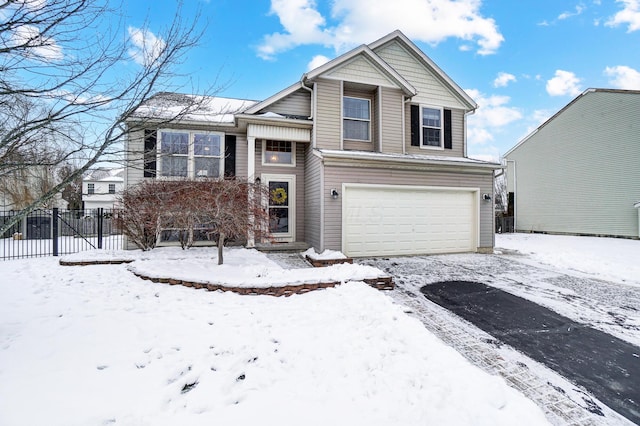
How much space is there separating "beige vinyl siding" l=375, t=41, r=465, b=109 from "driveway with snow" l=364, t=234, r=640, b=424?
20.2ft

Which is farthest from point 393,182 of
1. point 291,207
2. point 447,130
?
point 447,130

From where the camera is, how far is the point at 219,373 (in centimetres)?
274

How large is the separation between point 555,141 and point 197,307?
802 inches

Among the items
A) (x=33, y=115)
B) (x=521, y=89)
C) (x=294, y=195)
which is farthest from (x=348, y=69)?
(x=521, y=89)

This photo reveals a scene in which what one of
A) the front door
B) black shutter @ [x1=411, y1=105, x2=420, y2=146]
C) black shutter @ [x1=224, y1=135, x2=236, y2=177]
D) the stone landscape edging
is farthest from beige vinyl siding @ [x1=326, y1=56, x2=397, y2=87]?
the stone landscape edging

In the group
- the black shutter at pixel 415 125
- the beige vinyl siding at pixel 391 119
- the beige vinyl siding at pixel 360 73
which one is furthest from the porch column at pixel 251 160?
the black shutter at pixel 415 125

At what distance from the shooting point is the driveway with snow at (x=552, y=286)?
123 inches

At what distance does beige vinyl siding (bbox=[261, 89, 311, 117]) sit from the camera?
9703 millimetres

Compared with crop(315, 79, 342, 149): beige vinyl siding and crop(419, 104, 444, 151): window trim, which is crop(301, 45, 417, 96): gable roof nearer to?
crop(315, 79, 342, 149): beige vinyl siding

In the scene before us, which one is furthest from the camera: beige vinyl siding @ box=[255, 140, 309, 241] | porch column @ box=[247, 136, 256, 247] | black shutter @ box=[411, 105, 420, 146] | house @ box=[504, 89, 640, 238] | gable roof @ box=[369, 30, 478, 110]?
house @ box=[504, 89, 640, 238]

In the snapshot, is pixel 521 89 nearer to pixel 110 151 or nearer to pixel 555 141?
pixel 555 141

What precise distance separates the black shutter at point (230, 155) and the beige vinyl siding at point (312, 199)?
251 centimetres

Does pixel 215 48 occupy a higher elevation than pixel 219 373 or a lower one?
higher

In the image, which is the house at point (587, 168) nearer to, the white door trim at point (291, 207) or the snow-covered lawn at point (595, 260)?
the snow-covered lawn at point (595, 260)
